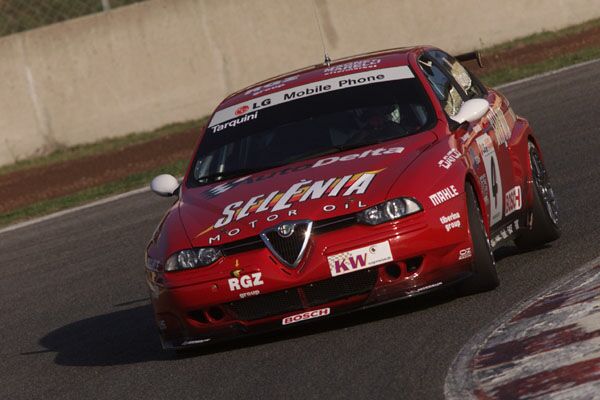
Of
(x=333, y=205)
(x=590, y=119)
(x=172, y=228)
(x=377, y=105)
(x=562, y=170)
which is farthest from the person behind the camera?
(x=590, y=119)

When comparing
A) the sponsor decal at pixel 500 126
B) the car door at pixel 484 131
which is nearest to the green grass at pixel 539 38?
the car door at pixel 484 131

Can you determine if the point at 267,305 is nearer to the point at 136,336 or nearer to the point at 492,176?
the point at 136,336

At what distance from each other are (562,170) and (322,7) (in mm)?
10937

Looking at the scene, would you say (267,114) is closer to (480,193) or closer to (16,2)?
(480,193)

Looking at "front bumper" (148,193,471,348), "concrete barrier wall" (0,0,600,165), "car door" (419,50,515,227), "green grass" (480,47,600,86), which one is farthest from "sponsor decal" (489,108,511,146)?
"concrete barrier wall" (0,0,600,165)

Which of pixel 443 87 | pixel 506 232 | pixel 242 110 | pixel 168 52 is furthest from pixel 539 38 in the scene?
pixel 506 232

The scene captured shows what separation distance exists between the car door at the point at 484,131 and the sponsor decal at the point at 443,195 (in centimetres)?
56

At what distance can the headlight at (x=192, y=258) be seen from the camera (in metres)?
7.37

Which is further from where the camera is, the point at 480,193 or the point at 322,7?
the point at 322,7

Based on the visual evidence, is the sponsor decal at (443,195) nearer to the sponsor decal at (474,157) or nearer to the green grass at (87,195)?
the sponsor decal at (474,157)

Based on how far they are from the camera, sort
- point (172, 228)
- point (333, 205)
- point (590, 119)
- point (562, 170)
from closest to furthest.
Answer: point (333, 205)
point (172, 228)
point (562, 170)
point (590, 119)

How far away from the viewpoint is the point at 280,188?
7.72 m

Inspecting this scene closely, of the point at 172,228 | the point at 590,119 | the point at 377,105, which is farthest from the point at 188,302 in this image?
the point at 590,119

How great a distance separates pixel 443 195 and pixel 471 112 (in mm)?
1009
